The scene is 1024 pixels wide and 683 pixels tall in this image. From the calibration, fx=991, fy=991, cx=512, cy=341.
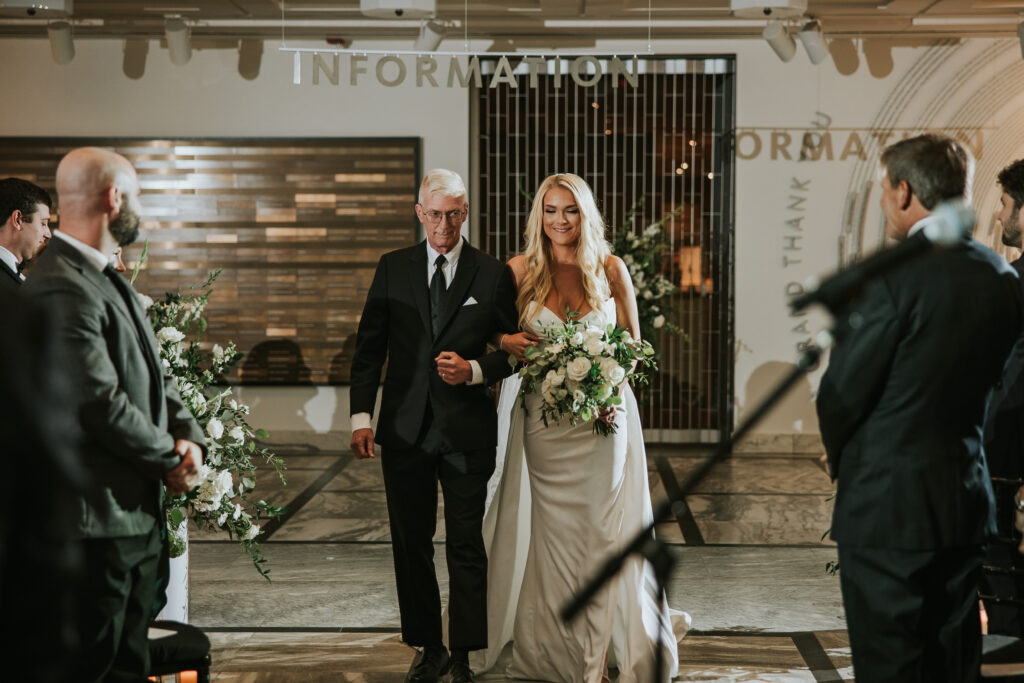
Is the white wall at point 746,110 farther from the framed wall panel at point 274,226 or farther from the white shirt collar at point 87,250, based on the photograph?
the white shirt collar at point 87,250

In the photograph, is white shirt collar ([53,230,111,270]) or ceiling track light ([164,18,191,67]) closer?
white shirt collar ([53,230,111,270])

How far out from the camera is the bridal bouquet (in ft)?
12.0

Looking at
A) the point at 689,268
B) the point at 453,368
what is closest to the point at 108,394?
the point at 453,368

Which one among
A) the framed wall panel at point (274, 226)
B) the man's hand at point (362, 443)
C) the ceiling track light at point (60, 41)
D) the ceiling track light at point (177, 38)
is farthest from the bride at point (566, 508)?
the ceiling track light at point (60, 41)

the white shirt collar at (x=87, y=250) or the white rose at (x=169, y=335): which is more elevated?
the white shirt collar at (x=87, y=250)

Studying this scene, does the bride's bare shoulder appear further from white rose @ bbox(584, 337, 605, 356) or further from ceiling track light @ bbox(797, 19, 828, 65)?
ceiling track light @ bbox(797, 19, 828, 65)

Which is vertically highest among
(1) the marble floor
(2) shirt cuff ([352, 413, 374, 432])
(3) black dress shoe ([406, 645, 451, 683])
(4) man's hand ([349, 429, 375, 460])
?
(2) shirt cuff ([352, 413, 374, 432])

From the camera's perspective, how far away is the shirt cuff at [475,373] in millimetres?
3678

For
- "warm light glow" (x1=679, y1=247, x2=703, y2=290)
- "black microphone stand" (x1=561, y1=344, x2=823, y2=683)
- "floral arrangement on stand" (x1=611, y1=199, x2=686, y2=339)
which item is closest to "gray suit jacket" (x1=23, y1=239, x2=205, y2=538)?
"black microphone stand" (x1=561, y1=344, x2=823, y2=683)

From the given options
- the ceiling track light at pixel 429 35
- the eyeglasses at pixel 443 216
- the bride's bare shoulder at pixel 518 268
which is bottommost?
the bride's bare shoulder at pixel 518 268

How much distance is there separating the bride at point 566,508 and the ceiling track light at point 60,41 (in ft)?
18.1

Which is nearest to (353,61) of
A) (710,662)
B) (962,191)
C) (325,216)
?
(325,216)

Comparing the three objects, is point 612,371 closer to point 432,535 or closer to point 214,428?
point 432,535

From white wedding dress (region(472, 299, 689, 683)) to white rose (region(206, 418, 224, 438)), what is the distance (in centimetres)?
111
